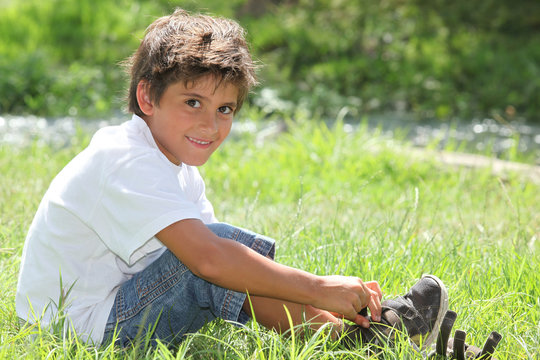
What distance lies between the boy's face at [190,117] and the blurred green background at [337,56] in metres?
4.98

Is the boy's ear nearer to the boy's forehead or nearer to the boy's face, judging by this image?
the boy's face

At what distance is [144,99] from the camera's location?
214 centimetres

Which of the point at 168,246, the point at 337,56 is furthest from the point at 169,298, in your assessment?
the point at 337,56

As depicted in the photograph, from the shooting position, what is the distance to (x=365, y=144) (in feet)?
16.6

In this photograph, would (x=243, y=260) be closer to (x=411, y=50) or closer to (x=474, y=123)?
(x=474, y=123)

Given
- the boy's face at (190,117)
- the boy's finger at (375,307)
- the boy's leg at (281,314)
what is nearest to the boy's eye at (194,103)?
the boy's face at (190,117)

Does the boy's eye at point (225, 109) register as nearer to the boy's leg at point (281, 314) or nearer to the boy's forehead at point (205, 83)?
the boy's forehead at point (205, 83)

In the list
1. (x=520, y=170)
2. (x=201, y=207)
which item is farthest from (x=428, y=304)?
(x=520, y=170)

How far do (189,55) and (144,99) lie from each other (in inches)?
8.4

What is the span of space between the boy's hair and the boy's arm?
48 centimetres

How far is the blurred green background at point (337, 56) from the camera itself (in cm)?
736

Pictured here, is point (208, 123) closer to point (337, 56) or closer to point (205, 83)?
point (205, 83)

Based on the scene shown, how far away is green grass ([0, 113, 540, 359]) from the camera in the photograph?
202cm

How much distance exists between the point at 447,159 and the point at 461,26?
5.04 metres
